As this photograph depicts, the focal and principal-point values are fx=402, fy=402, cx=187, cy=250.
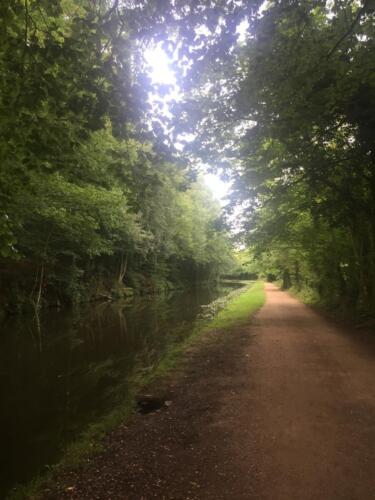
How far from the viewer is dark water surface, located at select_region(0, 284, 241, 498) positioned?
6793mm

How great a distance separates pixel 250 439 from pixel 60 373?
23.6 ft

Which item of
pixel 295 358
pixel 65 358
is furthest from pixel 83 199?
pixel 295 358

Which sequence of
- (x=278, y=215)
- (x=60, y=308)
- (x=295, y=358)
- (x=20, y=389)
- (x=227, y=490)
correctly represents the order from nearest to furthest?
(x=227, y=490) < (x=20, y=389) < (x=295, y=358) < (x=278, y=215) < (x=60, y=308)

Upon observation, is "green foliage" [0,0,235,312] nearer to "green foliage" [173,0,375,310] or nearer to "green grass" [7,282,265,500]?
"green foliage" [173,0,375,310]

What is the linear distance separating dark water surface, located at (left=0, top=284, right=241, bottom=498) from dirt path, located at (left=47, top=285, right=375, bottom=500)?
140 centimetres

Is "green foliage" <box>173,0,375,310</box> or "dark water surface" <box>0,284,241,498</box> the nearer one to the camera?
"dark water surface" <box>0,284,241,498</box>

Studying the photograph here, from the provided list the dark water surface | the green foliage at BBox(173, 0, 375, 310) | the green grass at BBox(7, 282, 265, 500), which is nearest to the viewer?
the green grass at BBox(7, 282, 265, 500)

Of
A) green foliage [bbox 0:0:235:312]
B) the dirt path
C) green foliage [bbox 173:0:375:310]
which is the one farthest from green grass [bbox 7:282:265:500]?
green foliage [bbox 173:0:375:310]

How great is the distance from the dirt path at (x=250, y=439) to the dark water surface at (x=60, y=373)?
1.40 metres

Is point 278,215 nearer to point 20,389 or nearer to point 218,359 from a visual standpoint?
point 218,359

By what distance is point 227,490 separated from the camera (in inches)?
176

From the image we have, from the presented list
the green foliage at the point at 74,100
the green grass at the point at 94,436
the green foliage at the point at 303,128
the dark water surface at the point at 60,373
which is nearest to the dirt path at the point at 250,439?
the green grass at the point at 94,436

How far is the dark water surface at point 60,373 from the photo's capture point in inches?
267

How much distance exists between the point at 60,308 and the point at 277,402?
881 inches
